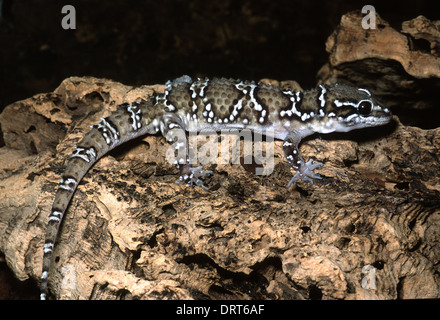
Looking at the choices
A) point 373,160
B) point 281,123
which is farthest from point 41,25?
point 373,160

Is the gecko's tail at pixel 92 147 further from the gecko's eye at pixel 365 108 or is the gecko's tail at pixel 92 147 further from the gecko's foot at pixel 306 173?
the gecko's eye at pixel 365 108

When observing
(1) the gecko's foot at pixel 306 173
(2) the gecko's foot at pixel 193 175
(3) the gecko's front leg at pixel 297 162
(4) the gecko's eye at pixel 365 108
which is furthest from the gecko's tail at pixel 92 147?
(4) the gecko's eye at pixel 365 108

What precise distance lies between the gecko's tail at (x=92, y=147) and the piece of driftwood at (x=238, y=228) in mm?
187

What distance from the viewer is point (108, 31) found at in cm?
948

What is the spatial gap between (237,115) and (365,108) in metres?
1.77

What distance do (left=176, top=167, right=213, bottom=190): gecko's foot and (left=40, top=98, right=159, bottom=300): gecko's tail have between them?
970 mm

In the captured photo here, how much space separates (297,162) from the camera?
447cm

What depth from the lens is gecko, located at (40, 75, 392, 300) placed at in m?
4.63

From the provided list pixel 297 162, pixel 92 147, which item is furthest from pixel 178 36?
pixel 297 162

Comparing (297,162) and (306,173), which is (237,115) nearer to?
(297,162)

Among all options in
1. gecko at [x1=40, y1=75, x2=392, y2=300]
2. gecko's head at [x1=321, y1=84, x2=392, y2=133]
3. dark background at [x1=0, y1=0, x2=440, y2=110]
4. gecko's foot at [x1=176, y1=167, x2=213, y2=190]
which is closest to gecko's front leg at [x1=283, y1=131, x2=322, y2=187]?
gecko at [x1=40, y1=75, x2=392, y2=300]

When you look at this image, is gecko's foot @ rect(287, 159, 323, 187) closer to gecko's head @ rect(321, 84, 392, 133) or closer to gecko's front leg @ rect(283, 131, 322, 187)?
gecko's front leg @ rect(283, 131, 322, 187)
